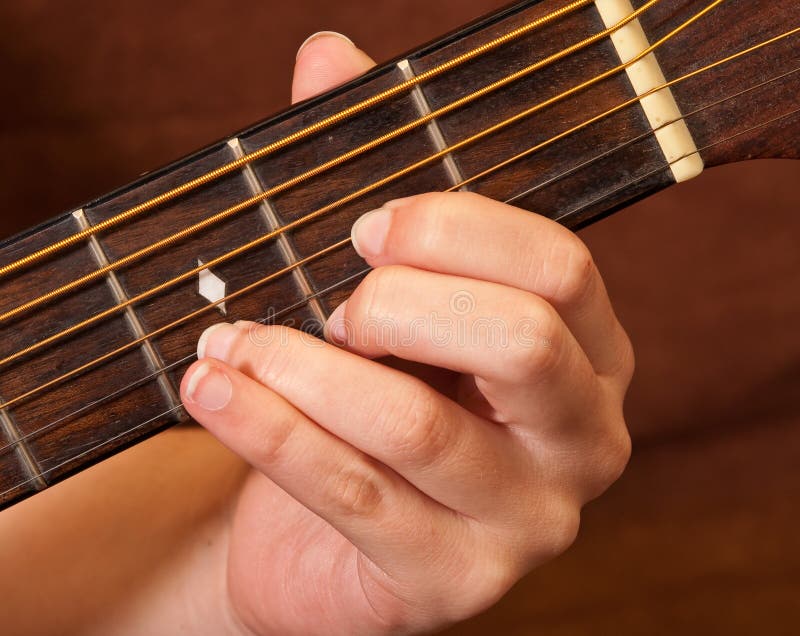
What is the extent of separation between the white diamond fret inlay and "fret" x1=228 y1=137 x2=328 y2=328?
0.04m

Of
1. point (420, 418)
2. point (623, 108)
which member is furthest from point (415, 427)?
point (623, 108)

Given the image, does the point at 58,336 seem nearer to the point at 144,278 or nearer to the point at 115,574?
the point at 144,278

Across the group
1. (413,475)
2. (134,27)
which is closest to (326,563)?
(413,475)

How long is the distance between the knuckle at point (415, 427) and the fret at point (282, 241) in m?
0.07

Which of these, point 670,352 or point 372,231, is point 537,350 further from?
point 670,352

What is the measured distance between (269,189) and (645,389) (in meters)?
0.72

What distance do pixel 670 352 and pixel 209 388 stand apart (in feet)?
2.51

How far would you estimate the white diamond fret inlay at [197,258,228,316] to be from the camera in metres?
0.44

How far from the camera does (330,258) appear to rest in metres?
0.45

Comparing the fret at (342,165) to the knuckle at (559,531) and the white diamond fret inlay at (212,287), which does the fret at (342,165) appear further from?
the knuckle at (559,531)

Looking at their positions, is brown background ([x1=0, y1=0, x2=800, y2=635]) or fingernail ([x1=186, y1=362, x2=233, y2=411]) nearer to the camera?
fingernail ([x1=186, y1=362, x2=233, y2=411])

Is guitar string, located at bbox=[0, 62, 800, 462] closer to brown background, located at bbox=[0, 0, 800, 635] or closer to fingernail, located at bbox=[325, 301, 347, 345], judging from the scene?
fingernail, located at bbox=[325, 301, 347, 345]

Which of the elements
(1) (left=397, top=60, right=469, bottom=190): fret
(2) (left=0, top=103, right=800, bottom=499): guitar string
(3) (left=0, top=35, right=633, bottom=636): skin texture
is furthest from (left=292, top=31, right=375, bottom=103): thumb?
(2) (left=0, top=103, right=800, bottom=499): guitar string

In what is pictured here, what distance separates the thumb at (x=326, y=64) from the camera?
1.87 feet
